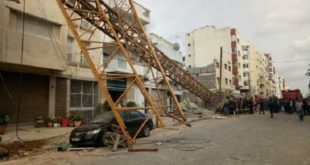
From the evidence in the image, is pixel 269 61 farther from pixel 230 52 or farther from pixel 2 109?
pixel 2 109

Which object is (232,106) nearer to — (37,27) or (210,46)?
(37,27)

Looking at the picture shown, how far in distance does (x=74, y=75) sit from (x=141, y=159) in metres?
14.4

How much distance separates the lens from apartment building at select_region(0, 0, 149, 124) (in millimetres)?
16328

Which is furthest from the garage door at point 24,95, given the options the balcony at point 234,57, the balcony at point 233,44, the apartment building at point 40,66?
the balcony at point 234,57

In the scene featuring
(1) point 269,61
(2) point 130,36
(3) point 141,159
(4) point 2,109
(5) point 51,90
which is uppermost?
(1) point 269,61

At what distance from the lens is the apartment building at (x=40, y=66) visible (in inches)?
643

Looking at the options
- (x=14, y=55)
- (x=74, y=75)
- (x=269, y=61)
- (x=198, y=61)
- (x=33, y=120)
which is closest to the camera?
(x=14, y=55)

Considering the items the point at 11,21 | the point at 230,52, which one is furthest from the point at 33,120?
the point at 230,52

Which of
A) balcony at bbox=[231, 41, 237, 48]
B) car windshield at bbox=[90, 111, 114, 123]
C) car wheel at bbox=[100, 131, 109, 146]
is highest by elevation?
balcony at bbox=[231, 41, 237, 48]

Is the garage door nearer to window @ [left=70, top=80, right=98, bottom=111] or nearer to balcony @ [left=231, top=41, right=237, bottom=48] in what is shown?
window @ [left=70, top=80, right=98, bottom=111]

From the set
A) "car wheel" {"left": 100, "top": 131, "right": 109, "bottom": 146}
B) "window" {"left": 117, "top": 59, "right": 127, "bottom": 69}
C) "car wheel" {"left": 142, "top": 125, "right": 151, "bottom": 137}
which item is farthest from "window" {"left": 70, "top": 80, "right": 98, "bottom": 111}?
"car wheel" {"left": 100, "top": 131, "right": 109, "bottom": 146}

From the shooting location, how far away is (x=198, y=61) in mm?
72938

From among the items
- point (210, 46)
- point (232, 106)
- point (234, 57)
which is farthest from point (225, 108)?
point (234, 57)

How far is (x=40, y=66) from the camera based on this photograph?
17.6 m
